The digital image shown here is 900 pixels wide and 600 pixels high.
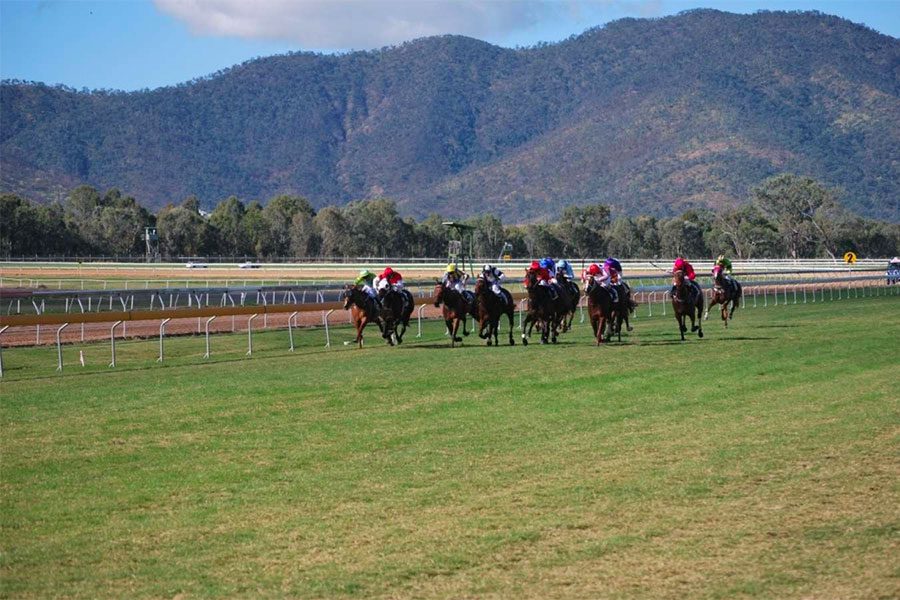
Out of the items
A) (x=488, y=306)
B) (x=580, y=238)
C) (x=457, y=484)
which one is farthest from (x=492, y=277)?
(x=580, y=238)

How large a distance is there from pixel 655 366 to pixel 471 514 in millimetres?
11706

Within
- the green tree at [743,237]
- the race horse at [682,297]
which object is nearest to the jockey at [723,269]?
the race horse at [682,297]

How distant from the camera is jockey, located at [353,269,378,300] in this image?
27.1 metres

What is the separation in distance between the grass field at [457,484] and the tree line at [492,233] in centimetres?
8321

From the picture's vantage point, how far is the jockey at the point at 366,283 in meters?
27.1

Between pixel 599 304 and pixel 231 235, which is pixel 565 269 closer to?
pixel 599 304

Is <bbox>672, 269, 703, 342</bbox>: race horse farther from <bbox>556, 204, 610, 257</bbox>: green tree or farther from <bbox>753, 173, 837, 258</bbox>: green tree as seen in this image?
<bbox>753, 173, 837, 258</bbox>: green tree

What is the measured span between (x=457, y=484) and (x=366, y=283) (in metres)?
18.5

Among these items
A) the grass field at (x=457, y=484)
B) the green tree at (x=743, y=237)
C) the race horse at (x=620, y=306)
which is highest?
the green tree at (x=743, y=237)

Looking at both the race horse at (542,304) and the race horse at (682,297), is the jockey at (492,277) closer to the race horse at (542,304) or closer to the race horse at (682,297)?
the race horse at (542,304)

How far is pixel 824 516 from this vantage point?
8.80 meters

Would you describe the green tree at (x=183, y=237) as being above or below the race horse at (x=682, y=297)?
above

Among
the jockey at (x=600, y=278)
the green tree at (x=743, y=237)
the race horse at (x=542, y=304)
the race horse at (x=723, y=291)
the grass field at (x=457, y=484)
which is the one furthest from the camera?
the green tree at (x=743, y=237)

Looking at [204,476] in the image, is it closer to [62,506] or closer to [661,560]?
[62,506]
